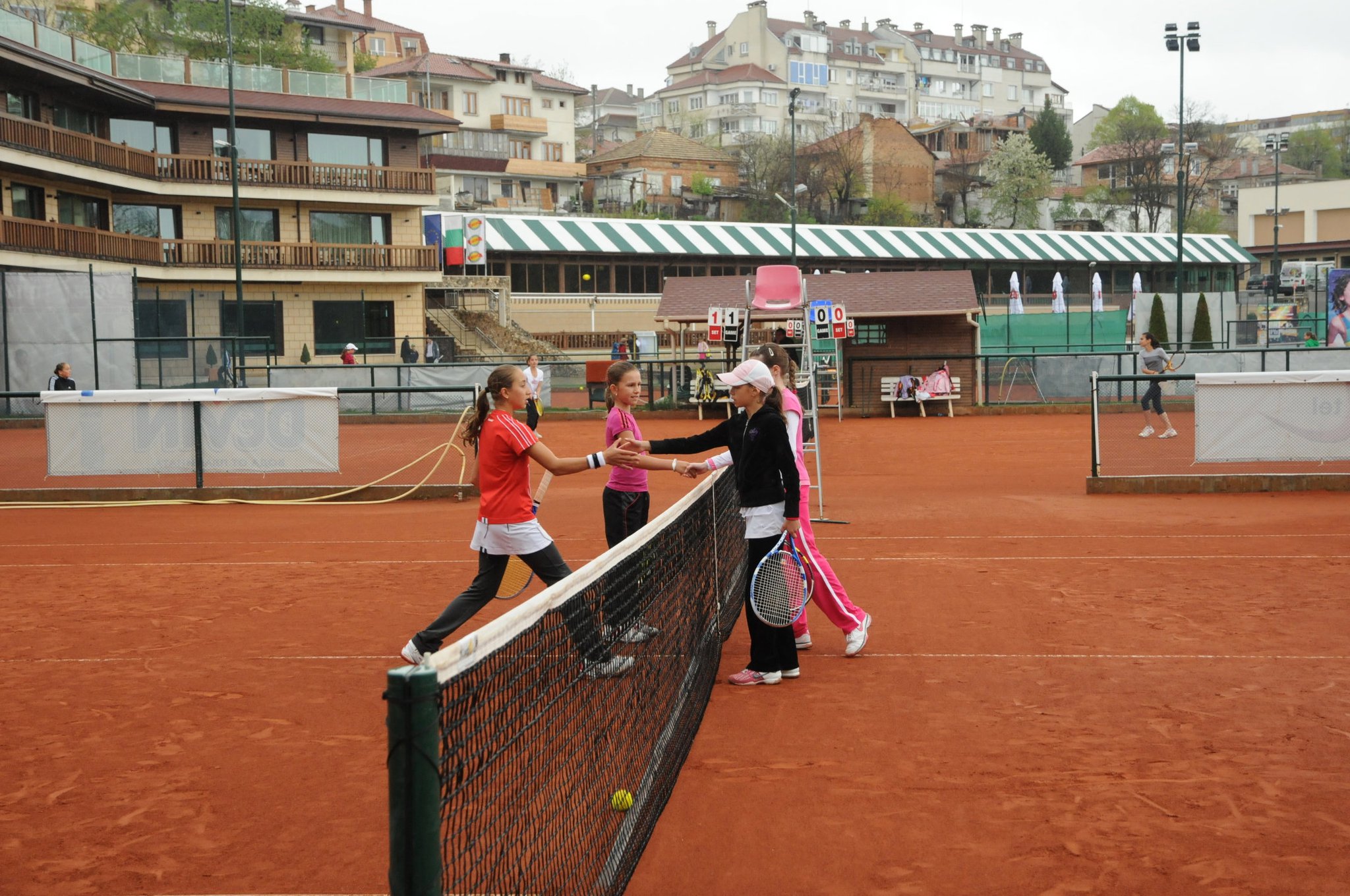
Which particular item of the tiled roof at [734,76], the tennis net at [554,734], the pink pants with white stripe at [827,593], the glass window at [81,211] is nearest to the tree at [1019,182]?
the tiled roof at [734,76]

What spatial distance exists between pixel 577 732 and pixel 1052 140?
11718 centimetres

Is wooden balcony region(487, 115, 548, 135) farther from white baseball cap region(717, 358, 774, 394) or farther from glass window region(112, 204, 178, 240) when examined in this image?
white baseball cap region(717, 358, 774, 394)

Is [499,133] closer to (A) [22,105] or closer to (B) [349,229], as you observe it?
(B) [349,229]

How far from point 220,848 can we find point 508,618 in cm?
208

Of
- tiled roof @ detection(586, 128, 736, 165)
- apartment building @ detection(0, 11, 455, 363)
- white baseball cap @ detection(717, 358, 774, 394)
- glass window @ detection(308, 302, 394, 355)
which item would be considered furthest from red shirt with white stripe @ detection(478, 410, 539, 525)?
tiled roof @ detection(586, 128, 736, 165)

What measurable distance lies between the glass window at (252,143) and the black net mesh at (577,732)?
1769 inches

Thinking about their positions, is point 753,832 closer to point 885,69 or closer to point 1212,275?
point 1212,275

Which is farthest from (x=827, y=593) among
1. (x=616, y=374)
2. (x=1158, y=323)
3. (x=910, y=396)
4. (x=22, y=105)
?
(x=22, y=105)

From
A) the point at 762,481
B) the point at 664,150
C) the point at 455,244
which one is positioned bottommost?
the point at 762,481

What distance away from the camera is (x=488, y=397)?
25.8ft

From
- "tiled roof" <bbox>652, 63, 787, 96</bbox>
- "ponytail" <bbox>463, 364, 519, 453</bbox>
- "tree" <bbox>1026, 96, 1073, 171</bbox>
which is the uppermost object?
"tiled roof" <bbox>652, 63, 787, 96</bbox>

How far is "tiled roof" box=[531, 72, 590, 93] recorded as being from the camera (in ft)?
309

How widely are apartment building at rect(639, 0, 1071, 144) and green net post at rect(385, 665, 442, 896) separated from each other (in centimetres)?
10573

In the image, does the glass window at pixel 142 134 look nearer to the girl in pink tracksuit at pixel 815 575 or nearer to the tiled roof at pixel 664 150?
the girl in pink tracksuit at pixel 815 575
